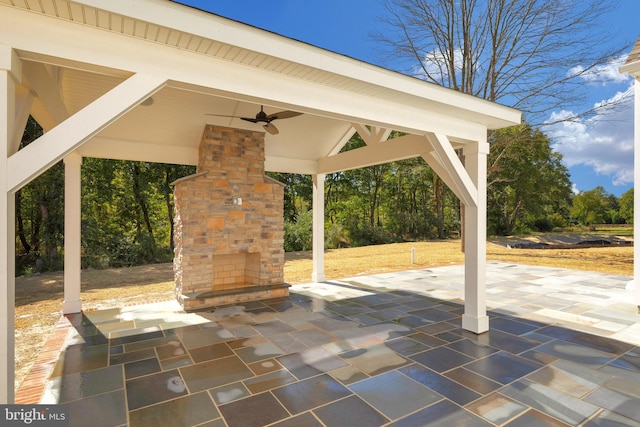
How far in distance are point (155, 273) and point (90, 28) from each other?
8427mm

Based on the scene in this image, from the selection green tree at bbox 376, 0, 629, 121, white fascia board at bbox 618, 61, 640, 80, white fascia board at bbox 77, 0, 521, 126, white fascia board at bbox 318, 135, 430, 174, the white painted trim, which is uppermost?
green tree at bbox 376, 0, 629, 121

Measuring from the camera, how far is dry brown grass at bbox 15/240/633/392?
448 centimetres

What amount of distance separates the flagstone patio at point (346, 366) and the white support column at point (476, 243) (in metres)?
0.22

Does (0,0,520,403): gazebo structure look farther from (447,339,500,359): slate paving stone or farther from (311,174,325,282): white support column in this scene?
(311,174,325,282): white support column

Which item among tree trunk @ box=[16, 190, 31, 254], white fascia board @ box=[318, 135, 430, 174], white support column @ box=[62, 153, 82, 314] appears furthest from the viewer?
tree trunk @ box=[16, 190, 31, 254]

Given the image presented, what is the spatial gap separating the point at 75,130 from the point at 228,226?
368 cm

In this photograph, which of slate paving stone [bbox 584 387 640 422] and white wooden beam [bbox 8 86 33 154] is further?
slate paving stone [bbox 584 387 640 422]

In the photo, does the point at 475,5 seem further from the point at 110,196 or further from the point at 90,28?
the point at 110,196

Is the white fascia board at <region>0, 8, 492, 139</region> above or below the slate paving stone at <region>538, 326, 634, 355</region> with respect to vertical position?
above

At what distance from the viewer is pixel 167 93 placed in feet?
15.0

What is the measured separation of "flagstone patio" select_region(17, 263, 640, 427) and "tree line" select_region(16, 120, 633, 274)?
7.26 m

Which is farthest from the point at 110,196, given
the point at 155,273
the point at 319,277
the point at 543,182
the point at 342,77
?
the point at 543,182

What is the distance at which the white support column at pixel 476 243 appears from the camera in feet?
13.3

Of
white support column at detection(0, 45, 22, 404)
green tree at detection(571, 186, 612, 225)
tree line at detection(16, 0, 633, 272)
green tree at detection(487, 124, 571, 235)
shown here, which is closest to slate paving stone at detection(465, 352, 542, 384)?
white support column at detection(0, 45, 22, 404)
